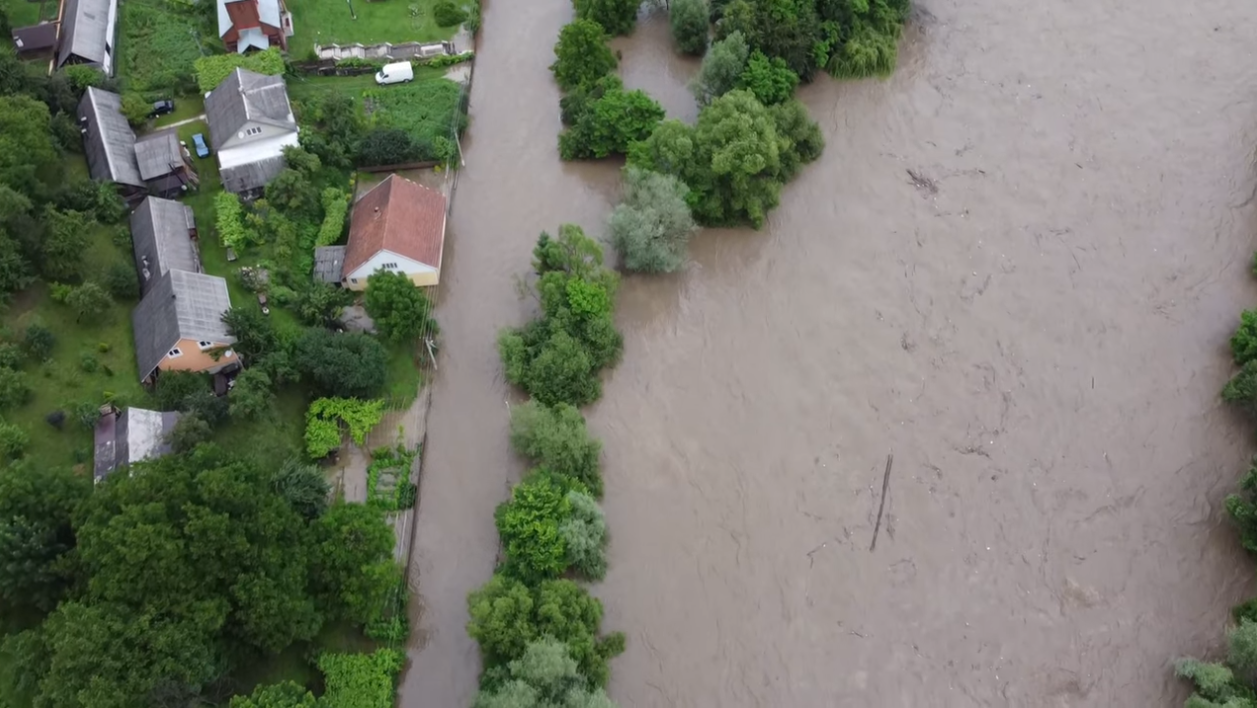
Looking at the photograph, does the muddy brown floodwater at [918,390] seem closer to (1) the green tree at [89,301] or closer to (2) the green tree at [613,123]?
(2) the green tree at [613,123]

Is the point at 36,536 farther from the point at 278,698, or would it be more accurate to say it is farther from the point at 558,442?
the point at 558,442

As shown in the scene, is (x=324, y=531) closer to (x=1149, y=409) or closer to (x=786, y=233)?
(x=786, y=233)

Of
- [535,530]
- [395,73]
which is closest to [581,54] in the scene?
[395,73]

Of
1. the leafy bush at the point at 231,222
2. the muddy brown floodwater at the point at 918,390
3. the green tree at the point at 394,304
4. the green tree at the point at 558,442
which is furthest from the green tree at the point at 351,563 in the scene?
the leafy bush at the point at 231,222

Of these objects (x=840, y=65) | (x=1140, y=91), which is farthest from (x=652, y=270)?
(x=1140, y=91)

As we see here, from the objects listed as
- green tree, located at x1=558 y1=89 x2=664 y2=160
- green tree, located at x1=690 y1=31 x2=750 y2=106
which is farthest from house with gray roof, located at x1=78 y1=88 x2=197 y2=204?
green tree, located at x1=690 y1=31 x2=750 y2=106
